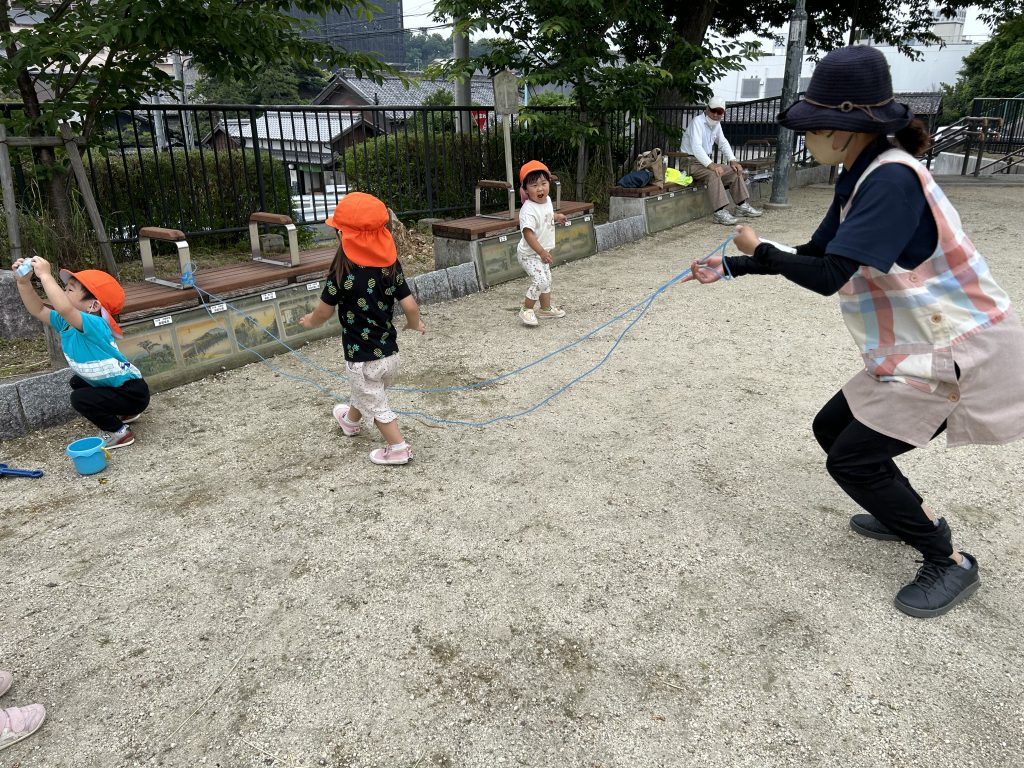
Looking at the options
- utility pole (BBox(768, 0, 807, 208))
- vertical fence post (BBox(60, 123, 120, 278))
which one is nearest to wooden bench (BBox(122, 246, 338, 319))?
vertical fence post (BBox(60, 123, 120, 278))

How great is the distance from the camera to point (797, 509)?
10.7 ft

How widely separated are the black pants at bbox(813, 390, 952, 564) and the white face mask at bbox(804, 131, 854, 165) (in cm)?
90

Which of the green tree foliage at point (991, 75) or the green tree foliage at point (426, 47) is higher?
the green tree foliage at point (426, 47)

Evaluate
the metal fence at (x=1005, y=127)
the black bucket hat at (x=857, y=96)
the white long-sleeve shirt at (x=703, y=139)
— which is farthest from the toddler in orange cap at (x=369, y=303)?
the metal fence at (x=1005, y=127)

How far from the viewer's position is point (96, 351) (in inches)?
150

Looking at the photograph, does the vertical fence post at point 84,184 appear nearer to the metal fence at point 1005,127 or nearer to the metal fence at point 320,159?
the metal fence at point 320,159

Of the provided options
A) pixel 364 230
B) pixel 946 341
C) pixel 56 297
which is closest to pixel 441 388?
pixel 364 230

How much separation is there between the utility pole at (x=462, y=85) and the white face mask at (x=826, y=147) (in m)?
6.86

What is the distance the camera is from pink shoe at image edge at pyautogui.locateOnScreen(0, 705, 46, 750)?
2.09 meters

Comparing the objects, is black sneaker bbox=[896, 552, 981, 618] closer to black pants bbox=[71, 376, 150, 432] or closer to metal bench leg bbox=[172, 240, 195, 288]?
black pants bbox=[71, 376, 150, 432]

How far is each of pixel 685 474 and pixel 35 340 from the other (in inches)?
175

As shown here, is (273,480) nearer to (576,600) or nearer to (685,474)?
(576,600)

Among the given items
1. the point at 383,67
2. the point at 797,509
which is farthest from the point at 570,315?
the point at 797,509

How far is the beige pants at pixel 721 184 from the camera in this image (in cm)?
1013
